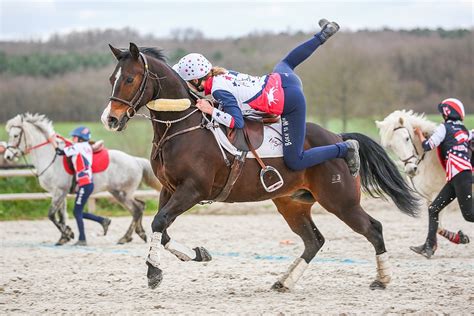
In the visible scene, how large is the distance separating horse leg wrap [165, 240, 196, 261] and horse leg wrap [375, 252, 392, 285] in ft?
6.11

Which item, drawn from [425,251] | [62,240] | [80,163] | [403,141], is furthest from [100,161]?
[425,251]

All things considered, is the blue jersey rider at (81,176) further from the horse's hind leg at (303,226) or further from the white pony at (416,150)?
the horse's hind leg at (303,226)

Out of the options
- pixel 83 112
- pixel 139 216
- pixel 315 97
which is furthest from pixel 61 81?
pixel 139 216

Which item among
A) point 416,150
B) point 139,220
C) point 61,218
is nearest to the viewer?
point 416,150

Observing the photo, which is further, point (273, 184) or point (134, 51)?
point (273, 184)

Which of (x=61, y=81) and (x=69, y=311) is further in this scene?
(x=61, y=81)

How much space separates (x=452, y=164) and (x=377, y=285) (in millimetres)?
2465

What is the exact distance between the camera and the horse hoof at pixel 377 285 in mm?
7684

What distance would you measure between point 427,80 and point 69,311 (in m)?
24.1

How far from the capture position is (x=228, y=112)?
7328 mm

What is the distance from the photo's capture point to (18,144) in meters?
13.7

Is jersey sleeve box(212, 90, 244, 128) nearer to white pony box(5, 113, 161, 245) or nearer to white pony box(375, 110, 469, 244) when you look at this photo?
white pony box(375, 110, 469, 244)

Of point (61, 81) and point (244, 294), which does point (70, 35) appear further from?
point (244, 294)

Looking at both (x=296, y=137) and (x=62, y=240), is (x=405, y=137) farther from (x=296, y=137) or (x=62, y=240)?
(x=62, y=240)
